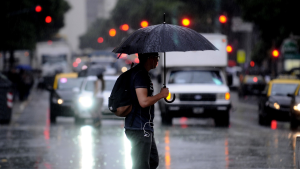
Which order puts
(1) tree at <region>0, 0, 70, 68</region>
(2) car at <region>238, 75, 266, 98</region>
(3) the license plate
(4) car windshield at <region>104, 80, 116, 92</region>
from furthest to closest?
(2) car at <region>238, 75, 266, 98</region>, (1) tree at <region>0, 0, 70, 68</region>, (4) car windshield at <region>104, 80, 116, 92</region>, (3) the license plate

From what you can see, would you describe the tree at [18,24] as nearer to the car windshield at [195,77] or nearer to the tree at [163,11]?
the tree at [163,11]

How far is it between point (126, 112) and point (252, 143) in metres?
8.10

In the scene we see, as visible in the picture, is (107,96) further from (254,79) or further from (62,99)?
(254,79)

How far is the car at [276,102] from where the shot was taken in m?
19.3

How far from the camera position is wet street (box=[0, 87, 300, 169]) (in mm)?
10914

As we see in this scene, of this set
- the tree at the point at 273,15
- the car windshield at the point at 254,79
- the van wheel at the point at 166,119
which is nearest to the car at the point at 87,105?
the van wheel at the point at 166,119

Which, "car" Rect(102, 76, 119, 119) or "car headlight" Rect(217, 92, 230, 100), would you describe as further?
"car" Rect(102, 76, 119, 119)

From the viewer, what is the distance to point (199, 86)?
19.0 meters

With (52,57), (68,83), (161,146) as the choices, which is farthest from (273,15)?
(52,57)

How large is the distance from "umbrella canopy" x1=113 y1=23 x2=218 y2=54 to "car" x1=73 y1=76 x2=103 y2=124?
38.7 feet

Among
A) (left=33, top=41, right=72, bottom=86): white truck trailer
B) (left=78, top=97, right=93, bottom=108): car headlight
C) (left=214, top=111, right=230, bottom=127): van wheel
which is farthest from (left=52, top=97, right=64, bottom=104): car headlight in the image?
(left=33, top=41, right=72, bottom=86): white truck trailer

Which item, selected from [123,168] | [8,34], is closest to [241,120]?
[123,168]

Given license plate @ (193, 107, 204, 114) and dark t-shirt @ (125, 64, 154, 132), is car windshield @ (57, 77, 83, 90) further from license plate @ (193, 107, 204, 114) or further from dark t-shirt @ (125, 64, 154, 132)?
dark t-shirt @ (125, 64, 154, 132)

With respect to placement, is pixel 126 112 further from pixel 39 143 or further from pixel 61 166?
pixel 39 143
